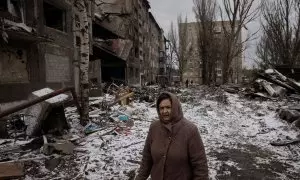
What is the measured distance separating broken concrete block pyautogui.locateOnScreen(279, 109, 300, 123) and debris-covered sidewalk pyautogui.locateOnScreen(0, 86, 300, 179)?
19 cm

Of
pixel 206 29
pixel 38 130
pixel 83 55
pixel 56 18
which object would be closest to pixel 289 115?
pixel 83 55

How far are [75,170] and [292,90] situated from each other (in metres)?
15.2

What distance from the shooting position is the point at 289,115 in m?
10.8

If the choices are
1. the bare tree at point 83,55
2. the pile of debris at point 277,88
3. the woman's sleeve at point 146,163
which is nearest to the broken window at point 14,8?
the bare tree at point 83,55

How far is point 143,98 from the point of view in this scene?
56.3ft

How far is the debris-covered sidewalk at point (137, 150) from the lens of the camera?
608 cm

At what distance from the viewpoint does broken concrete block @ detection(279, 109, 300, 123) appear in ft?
34.5

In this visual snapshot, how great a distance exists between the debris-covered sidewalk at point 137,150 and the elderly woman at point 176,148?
2.81 metres

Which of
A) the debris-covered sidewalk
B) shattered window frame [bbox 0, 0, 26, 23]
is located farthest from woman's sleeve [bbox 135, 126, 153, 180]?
shattered window frame [bbox 0, 0, 26, 23]

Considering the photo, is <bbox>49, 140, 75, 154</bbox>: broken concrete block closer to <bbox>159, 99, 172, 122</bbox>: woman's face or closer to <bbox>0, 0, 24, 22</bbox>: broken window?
<bbox>159, 99, 172, 122</bbox>: woman's face

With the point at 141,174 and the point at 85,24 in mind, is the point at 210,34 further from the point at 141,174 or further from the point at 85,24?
the point at 141,174

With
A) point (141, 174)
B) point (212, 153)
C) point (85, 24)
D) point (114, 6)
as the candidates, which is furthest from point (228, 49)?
point (141, 174)

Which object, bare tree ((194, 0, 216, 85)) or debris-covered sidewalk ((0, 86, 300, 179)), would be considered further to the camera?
bare tree ((194, 0, 216, 85))

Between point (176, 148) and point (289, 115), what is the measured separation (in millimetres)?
8870
